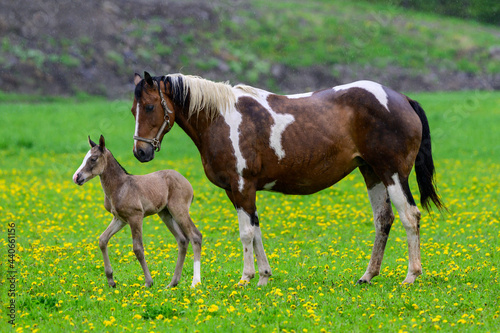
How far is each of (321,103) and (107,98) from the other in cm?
2888

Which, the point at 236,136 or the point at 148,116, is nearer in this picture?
the point at 148,116

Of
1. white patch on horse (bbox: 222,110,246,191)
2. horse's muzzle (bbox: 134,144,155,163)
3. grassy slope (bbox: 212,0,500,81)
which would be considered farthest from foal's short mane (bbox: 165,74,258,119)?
grassy slope (bbox: 212,0,500,81)

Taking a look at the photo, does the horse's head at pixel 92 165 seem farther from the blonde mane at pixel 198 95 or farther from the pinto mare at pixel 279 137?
the blonde mane at pixel 198 95

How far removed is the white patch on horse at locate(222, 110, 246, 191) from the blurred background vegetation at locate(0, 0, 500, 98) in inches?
1085

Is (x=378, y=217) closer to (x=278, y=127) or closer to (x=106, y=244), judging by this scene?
(x=278, y=127)

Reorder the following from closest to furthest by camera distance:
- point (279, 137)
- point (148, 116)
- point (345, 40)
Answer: point (148, 116), point (279, 137), point (345, 40)

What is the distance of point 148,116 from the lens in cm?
856

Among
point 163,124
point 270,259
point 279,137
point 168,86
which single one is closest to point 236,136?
point 279,137

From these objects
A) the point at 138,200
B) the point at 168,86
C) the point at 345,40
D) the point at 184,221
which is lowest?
the point at 184,221

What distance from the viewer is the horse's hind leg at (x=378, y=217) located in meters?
9.07

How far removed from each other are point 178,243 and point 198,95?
211 centimetres

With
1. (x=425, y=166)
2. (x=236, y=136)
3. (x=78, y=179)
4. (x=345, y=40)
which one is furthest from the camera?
(x=345, y=40)

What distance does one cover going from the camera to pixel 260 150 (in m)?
8.72

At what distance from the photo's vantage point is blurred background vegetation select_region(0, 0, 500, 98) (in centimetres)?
3772
